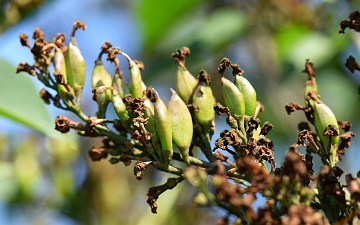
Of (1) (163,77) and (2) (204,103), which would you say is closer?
(2) (204,103)

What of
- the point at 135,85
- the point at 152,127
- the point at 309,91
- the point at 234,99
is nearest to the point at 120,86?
the point at 135,85

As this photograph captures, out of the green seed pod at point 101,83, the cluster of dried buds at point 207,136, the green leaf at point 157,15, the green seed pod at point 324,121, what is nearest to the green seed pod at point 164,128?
the cluster of dried buds at point 207,136

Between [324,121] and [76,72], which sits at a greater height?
[76,72]

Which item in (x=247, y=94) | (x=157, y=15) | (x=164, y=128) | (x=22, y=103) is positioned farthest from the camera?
(x=157, y=15)

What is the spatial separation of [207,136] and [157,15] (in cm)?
159

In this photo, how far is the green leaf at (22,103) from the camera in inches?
70.3

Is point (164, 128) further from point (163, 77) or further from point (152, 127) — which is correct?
point (163, 77)

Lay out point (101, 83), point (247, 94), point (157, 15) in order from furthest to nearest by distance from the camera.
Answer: point (157, 15) < point (101, 83) < point (247, 94)

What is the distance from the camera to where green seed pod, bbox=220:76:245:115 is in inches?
53.7

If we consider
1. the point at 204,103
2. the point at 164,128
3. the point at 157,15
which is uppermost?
the point at 157,15

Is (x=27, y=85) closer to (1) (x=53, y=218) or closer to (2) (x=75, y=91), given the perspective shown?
(2) (x=75, y=91)

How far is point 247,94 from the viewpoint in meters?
1.40

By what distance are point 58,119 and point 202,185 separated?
517 mm

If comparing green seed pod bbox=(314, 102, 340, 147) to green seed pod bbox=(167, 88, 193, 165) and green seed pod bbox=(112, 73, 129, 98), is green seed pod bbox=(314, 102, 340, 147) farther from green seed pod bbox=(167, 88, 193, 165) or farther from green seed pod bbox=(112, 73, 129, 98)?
green seed pod bbox=(112, 73, 129, 98)
